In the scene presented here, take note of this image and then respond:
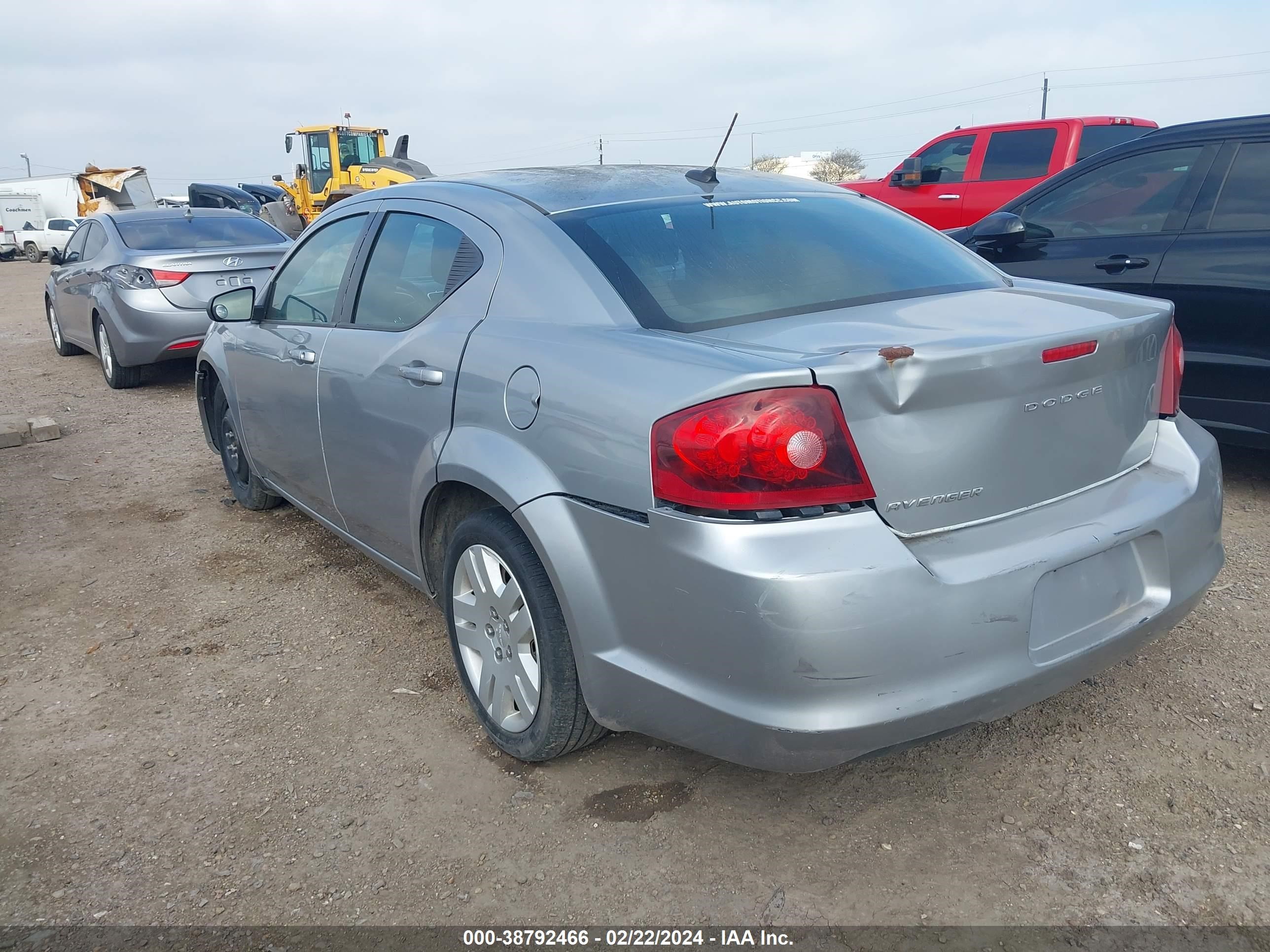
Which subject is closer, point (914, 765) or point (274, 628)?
point (914, 765)

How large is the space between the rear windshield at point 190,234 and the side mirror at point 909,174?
602 centimetres

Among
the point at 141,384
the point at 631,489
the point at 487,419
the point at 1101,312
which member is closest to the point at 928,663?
the point at 631,489

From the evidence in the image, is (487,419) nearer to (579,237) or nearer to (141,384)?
(579,237)

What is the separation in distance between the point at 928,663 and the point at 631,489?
710mm

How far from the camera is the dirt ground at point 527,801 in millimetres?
2225

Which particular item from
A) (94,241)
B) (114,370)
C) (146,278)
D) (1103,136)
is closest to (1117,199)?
(1103,136)

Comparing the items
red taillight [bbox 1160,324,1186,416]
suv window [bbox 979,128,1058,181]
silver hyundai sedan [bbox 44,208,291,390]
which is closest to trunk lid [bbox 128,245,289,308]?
silver hyundai sedan [bbox 44,208,291,390]

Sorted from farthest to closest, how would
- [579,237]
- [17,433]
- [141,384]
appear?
1. [141,384]
2. [17,433]
3. [579,237]

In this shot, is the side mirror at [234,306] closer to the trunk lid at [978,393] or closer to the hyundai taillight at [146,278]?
the trunk lid at [978,393]

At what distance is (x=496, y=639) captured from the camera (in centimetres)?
272

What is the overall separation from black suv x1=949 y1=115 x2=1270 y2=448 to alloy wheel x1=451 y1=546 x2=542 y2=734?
11.5 ft

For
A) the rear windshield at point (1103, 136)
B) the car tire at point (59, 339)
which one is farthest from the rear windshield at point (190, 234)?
the rear windshield at point (1103, 136)

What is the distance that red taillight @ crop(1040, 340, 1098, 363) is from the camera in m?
2.22

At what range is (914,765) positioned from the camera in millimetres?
2688
